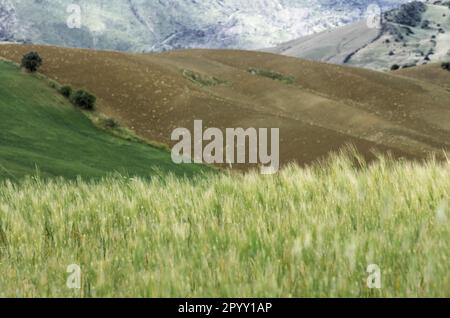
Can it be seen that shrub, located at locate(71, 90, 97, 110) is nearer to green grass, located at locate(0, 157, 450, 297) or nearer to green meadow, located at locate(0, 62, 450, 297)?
green meadow, located at locate(0, 62, 450, 297)

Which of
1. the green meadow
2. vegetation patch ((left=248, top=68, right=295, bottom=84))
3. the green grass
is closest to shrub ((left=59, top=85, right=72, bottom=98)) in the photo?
vegetation patch ((left=248, top=68, right=295, bottom=84))

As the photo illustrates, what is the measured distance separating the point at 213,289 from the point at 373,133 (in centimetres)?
5347

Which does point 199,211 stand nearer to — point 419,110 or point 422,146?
point 422,146

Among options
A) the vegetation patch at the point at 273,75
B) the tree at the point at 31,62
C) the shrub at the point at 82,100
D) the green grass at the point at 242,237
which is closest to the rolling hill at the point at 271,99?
the vegetation patch at the point at 273,75

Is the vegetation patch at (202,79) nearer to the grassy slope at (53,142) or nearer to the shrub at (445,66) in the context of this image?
the grassy slope at (53,142)

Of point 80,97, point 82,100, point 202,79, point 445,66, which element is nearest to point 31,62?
point 80,97

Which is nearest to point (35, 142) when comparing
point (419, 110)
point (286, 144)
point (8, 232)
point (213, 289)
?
point (286, 144)

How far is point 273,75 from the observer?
3260 inches

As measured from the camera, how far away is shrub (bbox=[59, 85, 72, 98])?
5081 cm

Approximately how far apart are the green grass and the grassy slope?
13912 mm

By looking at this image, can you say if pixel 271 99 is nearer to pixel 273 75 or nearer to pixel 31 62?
pixel 273 75

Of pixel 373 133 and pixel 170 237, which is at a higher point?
pixel 373 133

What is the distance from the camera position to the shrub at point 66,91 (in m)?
50.8
